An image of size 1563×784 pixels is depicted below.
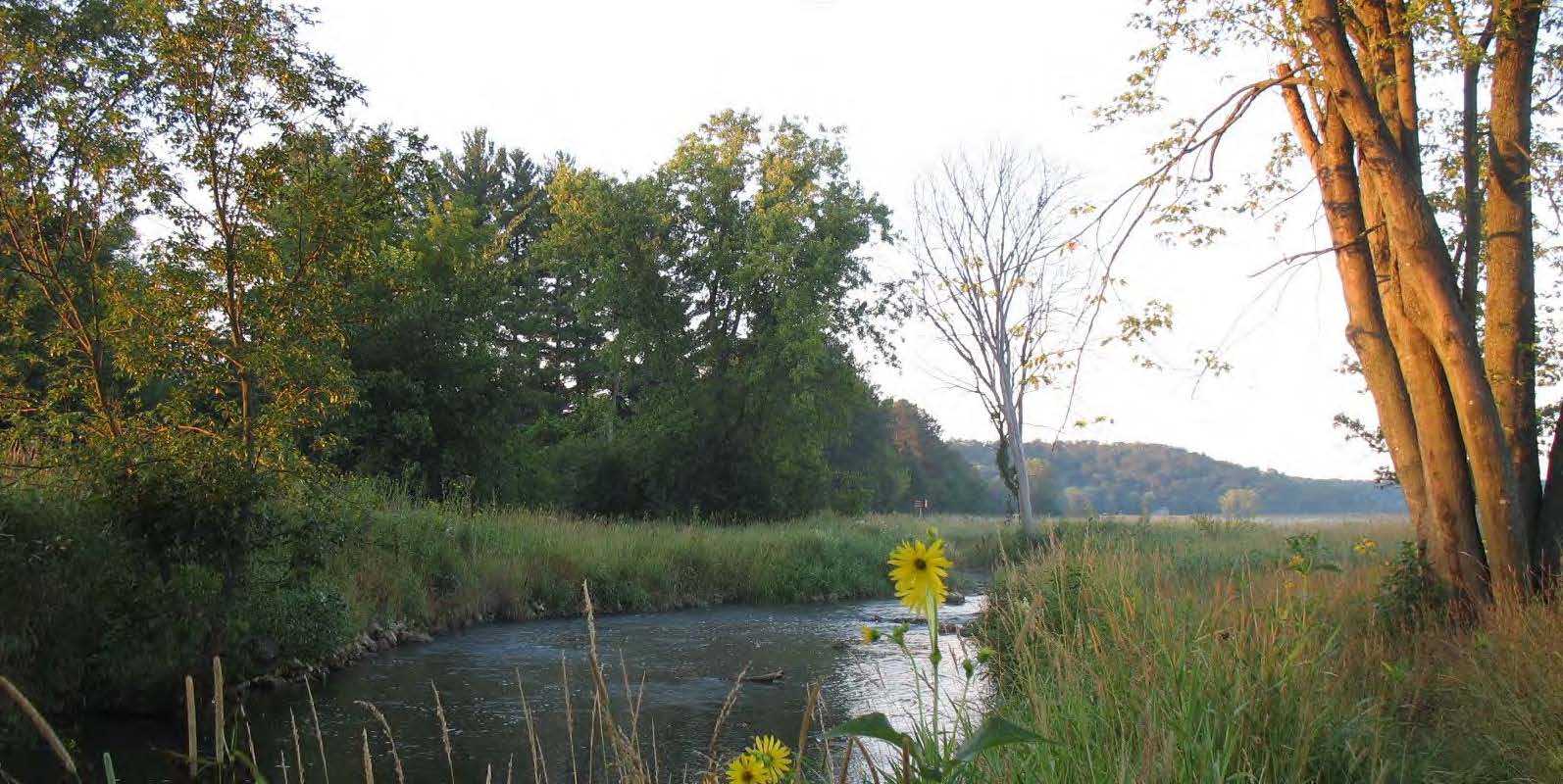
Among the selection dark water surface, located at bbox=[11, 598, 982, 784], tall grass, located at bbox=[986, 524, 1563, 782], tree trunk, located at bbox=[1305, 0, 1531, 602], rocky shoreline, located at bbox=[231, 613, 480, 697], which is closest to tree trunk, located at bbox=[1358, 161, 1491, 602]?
tree trunk, located at bbox=[1305, 0, 1531, 602]

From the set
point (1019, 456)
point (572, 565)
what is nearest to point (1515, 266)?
point (572, 565)

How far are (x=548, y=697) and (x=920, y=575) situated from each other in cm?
862

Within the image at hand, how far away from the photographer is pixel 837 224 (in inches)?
1240

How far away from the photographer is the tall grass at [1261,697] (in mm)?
3094

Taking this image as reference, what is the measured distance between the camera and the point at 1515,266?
7.11m

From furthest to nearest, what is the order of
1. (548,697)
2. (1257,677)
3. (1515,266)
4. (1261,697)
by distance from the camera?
1. (548,697)
2. (1515,266)
3. (1257,677)
4. (1261,697)

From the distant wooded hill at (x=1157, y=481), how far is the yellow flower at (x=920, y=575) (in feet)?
195

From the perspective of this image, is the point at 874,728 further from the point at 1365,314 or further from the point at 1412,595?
the point at 1365,314

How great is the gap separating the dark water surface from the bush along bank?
15.6 inches

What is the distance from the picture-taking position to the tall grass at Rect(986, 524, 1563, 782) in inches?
122

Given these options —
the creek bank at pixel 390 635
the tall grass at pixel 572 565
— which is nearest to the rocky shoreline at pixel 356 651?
the creek bank at pixel 390 635

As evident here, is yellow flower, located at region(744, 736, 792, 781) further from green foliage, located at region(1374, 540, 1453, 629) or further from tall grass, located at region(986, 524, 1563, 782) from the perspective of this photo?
green foliage, located at region(1374, 540, 1453, 629)

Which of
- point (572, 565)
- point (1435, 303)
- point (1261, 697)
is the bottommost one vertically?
point (572, 565)

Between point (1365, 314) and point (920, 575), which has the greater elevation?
point (1365, 314)
